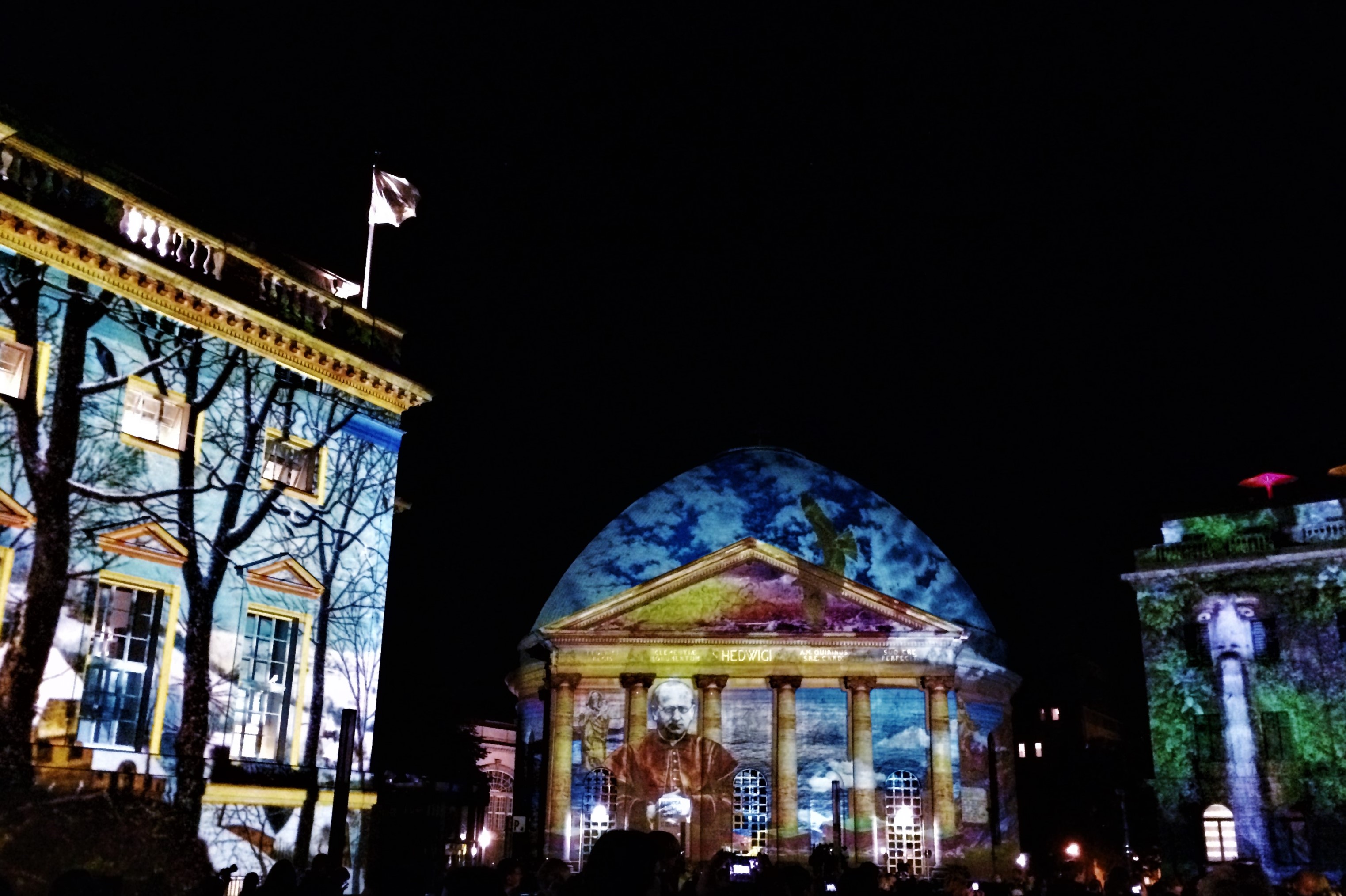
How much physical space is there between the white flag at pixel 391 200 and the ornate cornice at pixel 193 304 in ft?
11.6

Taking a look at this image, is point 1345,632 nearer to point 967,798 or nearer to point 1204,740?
point 1204,740

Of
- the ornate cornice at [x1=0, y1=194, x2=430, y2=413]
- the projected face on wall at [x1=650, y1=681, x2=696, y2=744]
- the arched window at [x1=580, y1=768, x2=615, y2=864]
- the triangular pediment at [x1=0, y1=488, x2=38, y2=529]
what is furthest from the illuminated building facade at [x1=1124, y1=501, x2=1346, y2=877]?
the triangular pediment at [x1=0, y1=488, x2=38, y2=529]

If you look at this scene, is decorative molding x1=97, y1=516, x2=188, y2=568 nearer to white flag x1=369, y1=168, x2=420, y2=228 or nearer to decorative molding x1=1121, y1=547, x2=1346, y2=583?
white flag x1=369, y1=168, x2=420, y2=228

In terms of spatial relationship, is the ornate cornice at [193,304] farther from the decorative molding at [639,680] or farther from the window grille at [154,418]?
the decorative molding at [639,680]

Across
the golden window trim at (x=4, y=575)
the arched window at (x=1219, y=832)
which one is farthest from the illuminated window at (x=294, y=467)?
the arched window at (x=1219, y=832)

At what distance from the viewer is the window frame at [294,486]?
20.9m

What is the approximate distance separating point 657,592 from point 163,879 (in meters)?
27.3

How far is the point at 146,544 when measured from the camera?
18.6 m

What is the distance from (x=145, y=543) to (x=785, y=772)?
28273mm

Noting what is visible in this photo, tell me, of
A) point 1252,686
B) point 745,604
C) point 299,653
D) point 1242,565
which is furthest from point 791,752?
point 299,653

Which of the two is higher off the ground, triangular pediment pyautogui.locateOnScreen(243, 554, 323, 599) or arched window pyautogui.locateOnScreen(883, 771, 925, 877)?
triangular pediment pyautogui.locateOnScreen(243, 554, 323, 599)

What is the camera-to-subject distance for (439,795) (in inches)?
1564

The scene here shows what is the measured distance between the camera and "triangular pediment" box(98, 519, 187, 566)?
18.1 meters

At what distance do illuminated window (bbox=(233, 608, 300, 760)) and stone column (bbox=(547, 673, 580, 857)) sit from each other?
2383 cm
